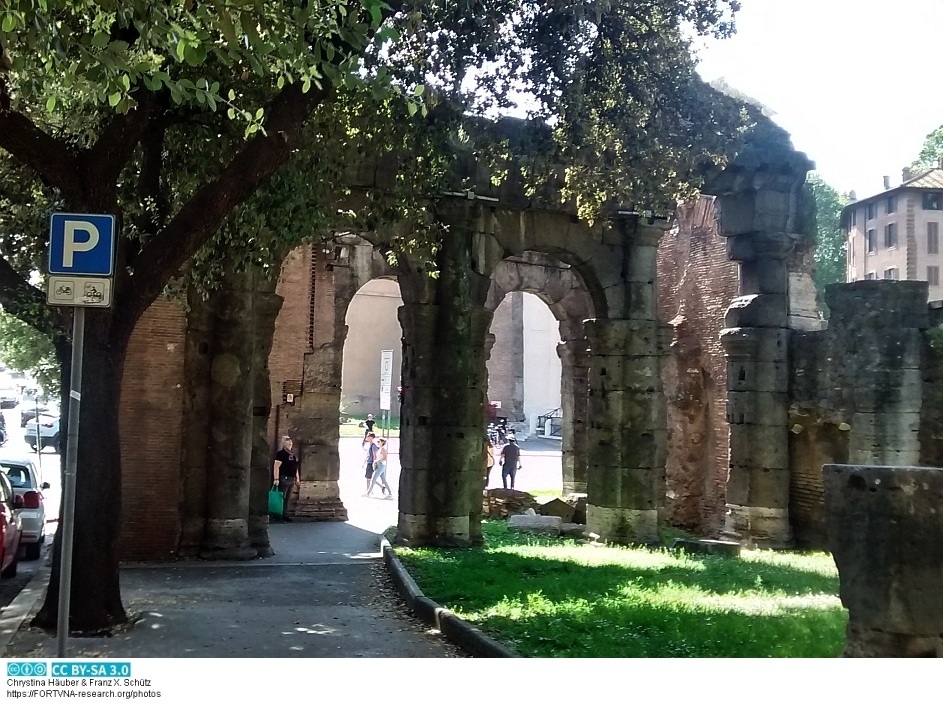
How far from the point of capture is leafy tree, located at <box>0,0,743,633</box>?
629 centimetres

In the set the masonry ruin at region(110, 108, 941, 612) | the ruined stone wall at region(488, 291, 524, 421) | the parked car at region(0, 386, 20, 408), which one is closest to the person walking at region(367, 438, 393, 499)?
the masonry ruin at region(110, 108, 941, 612)

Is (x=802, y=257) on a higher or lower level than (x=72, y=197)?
higher

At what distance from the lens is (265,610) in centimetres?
862

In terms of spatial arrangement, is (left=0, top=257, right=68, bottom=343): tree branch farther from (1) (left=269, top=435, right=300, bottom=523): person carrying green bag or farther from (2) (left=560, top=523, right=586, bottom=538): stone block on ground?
(2) (left=560, top=523, right=586, bottom=538): stone block on ground

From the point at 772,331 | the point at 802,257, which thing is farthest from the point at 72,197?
the point at 802,257

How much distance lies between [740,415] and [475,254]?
4.98 meters

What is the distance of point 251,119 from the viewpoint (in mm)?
7500

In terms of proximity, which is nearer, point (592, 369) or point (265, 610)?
point (265, 610)

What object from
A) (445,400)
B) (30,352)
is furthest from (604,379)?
(30,352)

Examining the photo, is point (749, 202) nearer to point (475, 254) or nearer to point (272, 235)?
point (475, 254)

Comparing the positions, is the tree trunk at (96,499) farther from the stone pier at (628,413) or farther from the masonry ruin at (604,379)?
the stone pier at (628,413)

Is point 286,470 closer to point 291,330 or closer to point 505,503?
point 291,330

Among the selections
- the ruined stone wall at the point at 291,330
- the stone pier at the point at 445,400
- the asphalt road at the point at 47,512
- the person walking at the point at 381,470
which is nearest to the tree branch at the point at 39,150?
→ the asphalt road at the point at 47,512

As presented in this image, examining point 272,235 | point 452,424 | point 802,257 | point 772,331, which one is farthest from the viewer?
point 802,257
